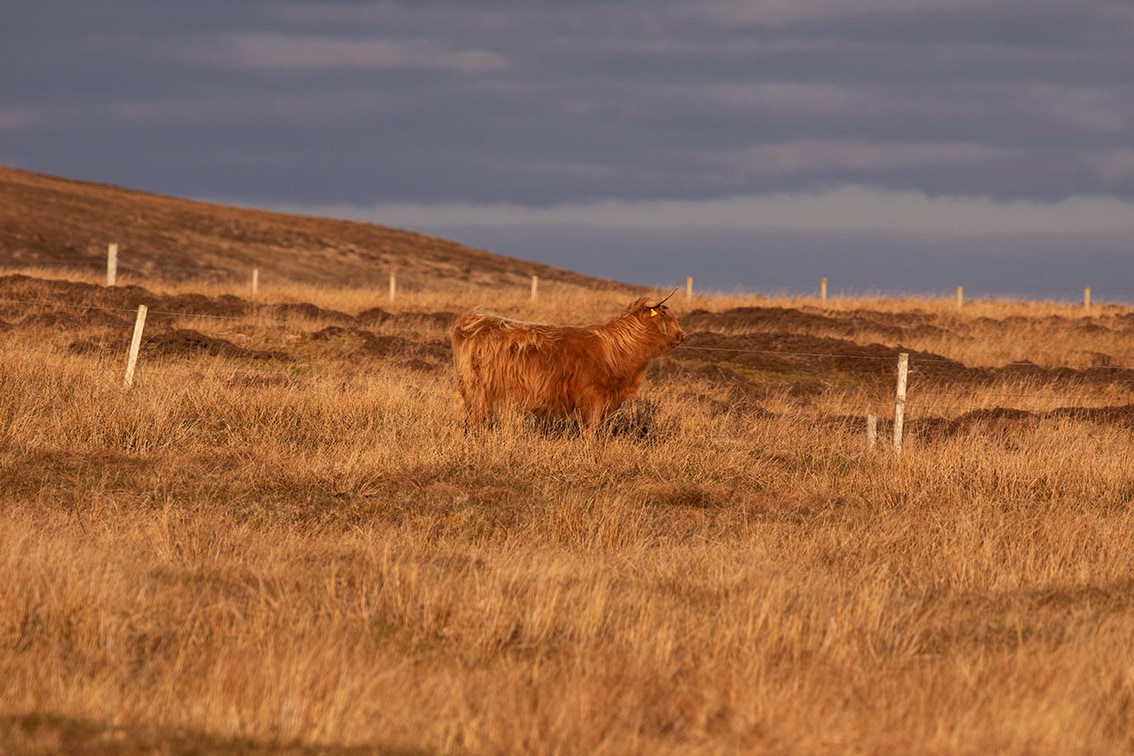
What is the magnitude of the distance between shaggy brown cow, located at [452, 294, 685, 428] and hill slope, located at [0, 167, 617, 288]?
28827 millimetres

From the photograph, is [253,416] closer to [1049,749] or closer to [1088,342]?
[1049,749]

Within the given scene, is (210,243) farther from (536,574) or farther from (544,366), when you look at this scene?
(536,574)

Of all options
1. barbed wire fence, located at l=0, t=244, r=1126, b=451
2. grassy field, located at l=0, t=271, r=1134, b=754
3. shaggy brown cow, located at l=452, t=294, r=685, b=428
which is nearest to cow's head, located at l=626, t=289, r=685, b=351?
shaggy brown cow, located at l=452, t=294, r=685, b=428

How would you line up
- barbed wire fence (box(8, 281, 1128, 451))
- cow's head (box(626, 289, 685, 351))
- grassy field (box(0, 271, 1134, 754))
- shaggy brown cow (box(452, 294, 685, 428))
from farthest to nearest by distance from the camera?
cow's head (box(626, 289, 685, 351))
barbed wire fence (box(8, 281, 1128, 451))
shaggy brown cow (box(452, 294, 685, 428))
grassy field (box(0, 271, 1134, 754))

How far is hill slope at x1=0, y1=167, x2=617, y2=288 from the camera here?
42094mm

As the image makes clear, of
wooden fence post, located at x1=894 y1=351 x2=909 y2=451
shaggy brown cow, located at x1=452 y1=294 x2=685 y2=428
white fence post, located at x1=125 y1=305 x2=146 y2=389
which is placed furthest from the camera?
white fence post, located at x1=125 y1=305 x2=146 y2=389

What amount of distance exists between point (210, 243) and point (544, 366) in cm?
4384

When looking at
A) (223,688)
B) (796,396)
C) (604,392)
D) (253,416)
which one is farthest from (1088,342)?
(223,688)

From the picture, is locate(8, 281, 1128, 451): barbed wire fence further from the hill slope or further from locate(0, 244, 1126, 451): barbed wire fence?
the hill slope

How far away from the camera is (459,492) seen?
344 inches

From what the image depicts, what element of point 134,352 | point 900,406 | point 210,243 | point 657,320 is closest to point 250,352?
point 134,352

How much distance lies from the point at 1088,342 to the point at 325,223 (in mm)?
51710

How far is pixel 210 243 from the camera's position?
51.4 metres

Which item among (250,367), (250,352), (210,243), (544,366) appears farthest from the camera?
(210,243)
